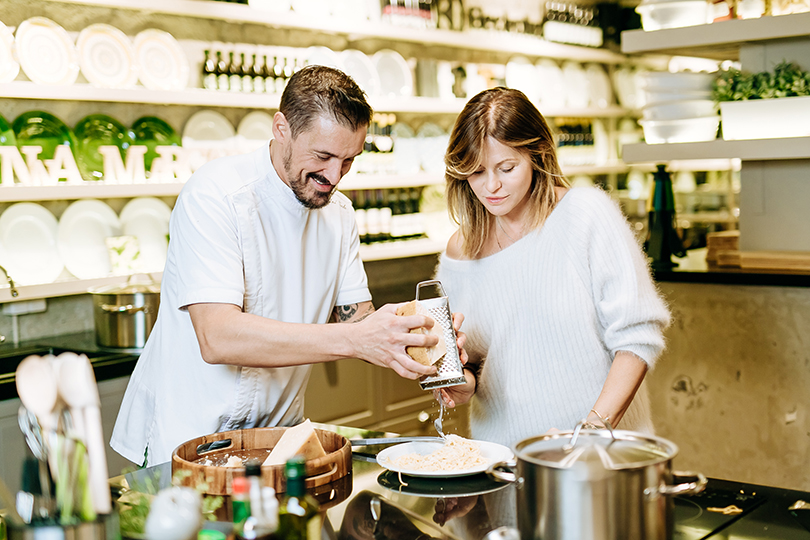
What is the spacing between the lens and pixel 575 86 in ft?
17.9

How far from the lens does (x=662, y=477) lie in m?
1.00

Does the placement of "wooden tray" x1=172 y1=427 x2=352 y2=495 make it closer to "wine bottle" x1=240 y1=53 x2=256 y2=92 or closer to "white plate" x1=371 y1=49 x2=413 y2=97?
"wine bottle" x1=240 y1=53 x2=256 y2=92

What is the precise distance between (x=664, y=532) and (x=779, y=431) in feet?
7.59

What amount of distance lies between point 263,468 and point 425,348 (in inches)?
14.9

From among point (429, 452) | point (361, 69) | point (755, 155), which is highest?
point (361, 69)

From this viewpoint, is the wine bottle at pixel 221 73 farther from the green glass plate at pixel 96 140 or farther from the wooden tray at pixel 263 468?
the wooden tray at pixel 263 468

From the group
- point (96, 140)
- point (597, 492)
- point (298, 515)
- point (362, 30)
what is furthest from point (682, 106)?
point (298, 515)

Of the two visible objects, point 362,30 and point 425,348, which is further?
point 362,30

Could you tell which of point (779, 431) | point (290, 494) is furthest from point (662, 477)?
point (779, 431)

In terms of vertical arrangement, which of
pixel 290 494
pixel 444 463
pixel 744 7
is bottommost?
pixel 444 463

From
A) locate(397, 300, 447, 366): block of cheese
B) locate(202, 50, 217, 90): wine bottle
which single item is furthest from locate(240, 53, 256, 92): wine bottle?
locate(397, 300, 447, 366): block of cheese

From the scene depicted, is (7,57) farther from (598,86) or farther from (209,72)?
(598,86)

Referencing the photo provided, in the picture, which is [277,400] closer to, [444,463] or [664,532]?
[444,463]

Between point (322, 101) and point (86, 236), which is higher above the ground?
point (322, 101)
